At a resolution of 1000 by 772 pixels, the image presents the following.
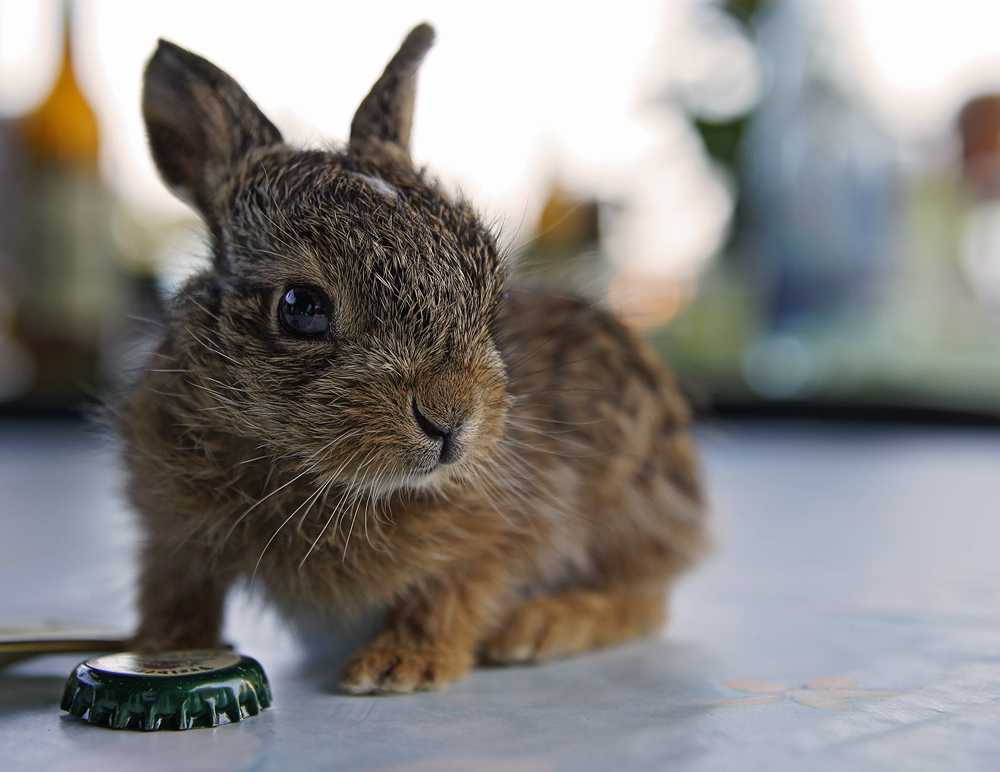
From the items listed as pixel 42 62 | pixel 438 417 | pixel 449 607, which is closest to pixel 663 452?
pixel 449 607

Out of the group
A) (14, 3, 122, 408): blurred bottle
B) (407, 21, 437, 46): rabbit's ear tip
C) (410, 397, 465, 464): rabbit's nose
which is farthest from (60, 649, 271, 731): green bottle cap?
(14, 3, 122, 408): blurred bottle

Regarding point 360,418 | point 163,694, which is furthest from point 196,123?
point 163,694

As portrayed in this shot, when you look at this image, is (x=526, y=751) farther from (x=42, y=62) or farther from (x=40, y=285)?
(x=42, y=62)

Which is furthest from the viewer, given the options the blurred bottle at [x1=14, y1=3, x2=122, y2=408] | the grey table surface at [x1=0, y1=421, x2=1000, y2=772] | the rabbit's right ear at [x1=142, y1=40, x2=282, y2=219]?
the blurred bottle at [x1=14, y1=3, x2=122, y2=408]

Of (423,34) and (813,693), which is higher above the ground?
(423,34)

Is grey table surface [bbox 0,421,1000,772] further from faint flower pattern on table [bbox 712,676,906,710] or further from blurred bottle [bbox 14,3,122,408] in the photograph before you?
blurred bottle [bbox 14,3,122,408]

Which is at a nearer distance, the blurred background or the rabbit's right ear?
the rabbit's right ear

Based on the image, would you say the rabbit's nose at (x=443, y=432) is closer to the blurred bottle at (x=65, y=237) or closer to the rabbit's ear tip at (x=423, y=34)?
the rabbit's ear tip at (x=423, y=34)

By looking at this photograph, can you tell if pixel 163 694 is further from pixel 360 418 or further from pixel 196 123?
pixel 196 123

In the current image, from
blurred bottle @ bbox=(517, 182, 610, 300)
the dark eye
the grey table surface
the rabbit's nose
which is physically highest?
blurred bottle @ bbox=(517, 182, 610, 300)
